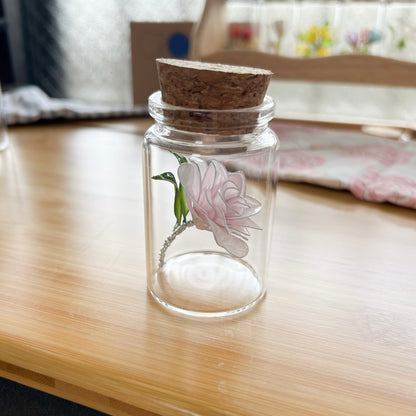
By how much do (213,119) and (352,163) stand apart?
1.47 ft

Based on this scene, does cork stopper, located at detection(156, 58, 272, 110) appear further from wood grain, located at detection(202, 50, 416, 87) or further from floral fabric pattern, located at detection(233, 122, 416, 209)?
wood grain, located at detection(202, 50, 416, 87)

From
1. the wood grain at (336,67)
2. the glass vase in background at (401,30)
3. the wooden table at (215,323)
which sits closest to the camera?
the wooden table at (215,323)

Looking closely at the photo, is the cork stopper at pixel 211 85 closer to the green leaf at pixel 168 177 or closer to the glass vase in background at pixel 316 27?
the green leaf at pixel 168 177

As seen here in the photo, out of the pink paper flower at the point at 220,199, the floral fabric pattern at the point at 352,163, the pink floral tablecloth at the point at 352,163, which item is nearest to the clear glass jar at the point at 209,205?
the pink paper flower at the point at 220,199

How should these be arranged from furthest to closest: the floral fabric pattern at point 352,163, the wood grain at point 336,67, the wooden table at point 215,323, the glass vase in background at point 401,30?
the glass vase in background at point 401,30 < the wood grain at point 336,67 < the floral fabric pattern at point 352,163 < the wooden table at point 215,323

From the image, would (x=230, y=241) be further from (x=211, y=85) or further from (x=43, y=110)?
(x=43, y=110)

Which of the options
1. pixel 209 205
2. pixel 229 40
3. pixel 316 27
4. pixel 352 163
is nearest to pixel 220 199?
pixel 209 205

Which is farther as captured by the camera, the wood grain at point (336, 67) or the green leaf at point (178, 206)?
the wood grain at point (336, 67)

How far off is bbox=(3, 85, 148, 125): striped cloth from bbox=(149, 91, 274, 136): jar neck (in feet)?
2.31

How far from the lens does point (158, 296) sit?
43cm

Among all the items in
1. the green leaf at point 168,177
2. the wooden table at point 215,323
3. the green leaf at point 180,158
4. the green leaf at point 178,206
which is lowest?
the wooden table at point 215,323

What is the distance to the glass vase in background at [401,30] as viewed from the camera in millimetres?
984

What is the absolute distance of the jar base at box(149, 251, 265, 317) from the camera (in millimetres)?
416

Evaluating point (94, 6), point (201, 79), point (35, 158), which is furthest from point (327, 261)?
point (94, 6)
